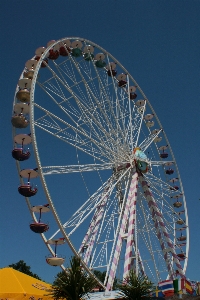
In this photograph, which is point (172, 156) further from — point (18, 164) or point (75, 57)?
point (18, 164)

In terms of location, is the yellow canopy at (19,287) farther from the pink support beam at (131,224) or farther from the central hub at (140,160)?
the central hub at (140,160)

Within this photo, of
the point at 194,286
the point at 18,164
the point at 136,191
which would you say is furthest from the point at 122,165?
the point at 194,286

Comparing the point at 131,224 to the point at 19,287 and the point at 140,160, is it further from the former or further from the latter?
the point at 19,287

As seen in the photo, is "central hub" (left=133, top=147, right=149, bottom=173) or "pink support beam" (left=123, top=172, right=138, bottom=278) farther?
"central hub" (left=133, top=147, right=149, bottom=173)

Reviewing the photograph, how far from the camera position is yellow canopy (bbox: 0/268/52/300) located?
12289 mm

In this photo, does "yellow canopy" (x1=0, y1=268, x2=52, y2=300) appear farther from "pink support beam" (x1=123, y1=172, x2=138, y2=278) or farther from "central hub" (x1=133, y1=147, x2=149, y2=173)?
"central hub" (x1=133, y1=147, x2=149, y2=173)

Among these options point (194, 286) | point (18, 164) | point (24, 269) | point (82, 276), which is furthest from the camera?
point (24, 269)

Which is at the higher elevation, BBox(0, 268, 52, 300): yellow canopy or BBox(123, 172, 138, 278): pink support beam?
BBox(123, 172, 138, 278): pink support beam

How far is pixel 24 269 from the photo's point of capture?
53.7 metres

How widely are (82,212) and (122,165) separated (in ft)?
15.1

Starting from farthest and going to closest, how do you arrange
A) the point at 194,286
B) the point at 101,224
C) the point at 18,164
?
the point at 101,224, the point at 18,164, the point at 194,286

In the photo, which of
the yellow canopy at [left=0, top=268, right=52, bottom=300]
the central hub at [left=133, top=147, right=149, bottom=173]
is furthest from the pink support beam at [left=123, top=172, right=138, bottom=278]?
the yellow canopy at [left=0, top=268, right=52, bottom=300]

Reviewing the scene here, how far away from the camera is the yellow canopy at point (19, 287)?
1229 centimetres

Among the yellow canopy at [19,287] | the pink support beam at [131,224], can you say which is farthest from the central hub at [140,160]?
the yellow canopy at [19,287]
